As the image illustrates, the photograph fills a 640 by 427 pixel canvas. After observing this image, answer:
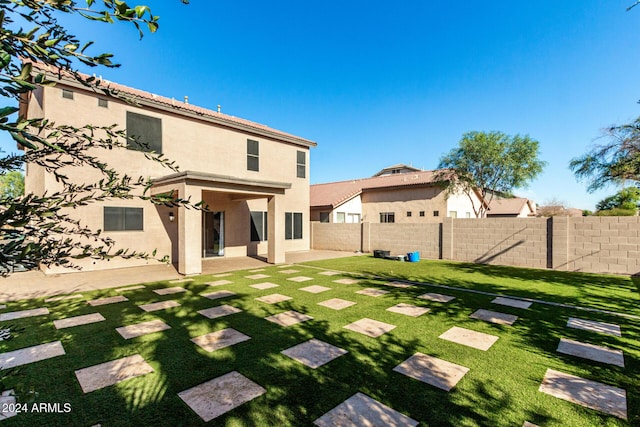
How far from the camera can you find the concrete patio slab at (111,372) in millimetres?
3396

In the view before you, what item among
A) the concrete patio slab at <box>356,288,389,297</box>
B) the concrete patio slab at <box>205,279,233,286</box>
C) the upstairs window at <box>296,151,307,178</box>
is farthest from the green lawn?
the upstairs window at <box>296,151,307,178</box>

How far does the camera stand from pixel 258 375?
3598 millimetres

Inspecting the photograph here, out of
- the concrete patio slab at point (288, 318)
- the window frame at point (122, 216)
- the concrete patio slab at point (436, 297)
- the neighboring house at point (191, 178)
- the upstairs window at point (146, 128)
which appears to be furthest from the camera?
the upstairs window at point (146, 128)

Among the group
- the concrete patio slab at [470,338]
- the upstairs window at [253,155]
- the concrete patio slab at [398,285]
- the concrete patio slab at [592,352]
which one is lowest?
the concrete patio slab at [398,285]

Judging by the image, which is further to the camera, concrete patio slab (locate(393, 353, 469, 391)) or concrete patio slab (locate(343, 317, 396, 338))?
concrete patio slab (locate(343, 317, 396, 338))

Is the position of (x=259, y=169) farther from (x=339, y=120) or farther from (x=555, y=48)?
(x=555, y=48)

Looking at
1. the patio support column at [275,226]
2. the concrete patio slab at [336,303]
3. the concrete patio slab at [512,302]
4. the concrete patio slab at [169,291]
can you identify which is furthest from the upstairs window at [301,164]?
the concrete patio slab at [512,302]

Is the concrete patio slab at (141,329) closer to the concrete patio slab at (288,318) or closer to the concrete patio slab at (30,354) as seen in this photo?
the concrete patio slab at (30,354)

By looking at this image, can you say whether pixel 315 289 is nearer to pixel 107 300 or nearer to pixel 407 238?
pixel 107 300

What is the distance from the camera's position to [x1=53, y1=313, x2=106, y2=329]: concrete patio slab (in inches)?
206

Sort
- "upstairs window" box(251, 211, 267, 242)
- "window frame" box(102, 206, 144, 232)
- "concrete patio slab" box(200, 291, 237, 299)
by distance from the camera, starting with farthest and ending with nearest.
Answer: "upstairs window" box(251, 211, 267, 242), "window frame" box(102, 206, 144, 232), "concrete patio slab" box(200, 291, 237, 299)

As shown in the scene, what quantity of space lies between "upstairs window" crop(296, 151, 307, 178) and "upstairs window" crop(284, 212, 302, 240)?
2.43 meters

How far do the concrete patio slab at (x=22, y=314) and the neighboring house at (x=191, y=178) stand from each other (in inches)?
139

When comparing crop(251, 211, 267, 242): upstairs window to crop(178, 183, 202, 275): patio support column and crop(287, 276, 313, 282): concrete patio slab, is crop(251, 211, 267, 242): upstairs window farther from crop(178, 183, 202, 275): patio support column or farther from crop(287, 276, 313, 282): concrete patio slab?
crop(287, 276, 313, 282): concrete patio slab
